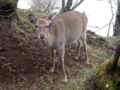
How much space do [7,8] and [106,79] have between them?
4.82 metres

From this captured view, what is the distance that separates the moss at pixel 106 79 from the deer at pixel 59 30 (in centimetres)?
211

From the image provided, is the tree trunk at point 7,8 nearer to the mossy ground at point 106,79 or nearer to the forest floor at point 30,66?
the forest floor at point 30,66

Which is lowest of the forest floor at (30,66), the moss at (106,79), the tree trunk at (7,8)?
the forest floor at (30,66)

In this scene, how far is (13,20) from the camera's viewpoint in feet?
24.6

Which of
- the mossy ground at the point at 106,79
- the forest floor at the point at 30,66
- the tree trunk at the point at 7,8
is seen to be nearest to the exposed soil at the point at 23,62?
the forest floor at the point at 30,66

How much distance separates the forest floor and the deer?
0.31 m

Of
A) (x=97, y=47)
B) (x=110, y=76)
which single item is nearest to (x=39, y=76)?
(x=110, y=76)

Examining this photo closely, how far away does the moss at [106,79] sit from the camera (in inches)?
127

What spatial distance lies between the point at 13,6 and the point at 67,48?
246 centimetres

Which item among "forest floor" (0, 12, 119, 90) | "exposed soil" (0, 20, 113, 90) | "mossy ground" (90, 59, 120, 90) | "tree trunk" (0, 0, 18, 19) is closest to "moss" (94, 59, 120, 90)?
"mossy ground" (90, 59, 120, 90)

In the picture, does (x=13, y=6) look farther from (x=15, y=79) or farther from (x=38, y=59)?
(x=15, y=79)

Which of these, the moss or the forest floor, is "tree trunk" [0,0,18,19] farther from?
the moss

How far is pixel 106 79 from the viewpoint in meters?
3.34

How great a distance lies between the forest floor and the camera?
5.14 metres
